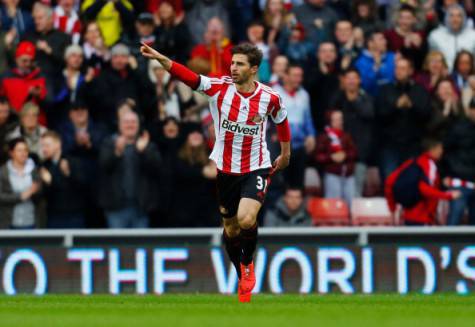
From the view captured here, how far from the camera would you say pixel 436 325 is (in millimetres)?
9500

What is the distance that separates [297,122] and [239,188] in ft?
16.9

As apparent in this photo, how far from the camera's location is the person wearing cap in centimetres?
1769

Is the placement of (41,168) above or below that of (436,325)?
above

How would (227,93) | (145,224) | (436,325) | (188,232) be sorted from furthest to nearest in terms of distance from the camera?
1. (145,224)
2. (188,232)
3. (227,93)
4. (436,325)

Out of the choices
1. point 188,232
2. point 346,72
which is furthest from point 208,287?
point 346,72

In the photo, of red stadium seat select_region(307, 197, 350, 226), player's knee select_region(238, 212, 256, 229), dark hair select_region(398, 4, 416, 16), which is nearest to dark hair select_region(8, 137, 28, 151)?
red stadium seat select_region(307, 197, 350, 226)

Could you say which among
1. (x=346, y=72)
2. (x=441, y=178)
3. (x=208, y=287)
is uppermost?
(x=346, y=72)

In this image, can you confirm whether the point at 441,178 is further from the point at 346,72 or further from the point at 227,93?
the point at 227,93

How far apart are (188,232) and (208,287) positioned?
0.70 metres

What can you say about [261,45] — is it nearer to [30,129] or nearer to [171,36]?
[171,36]

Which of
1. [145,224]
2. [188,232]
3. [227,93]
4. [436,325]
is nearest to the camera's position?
[436,325]

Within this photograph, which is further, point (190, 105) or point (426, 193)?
point (190, 105)

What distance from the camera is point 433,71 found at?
18.2 m

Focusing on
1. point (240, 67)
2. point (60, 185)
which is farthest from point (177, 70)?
point (60, 185)
